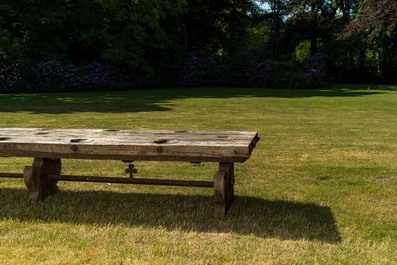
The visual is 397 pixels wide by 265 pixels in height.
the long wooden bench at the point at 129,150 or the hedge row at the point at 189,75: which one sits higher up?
the hedge row at the point at 189,75

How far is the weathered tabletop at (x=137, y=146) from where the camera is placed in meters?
3.97

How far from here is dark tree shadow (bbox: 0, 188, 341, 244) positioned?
390 cm

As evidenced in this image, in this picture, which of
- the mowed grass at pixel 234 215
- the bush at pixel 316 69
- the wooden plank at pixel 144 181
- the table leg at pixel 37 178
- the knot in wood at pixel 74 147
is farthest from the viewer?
the bush at pixel 316 69

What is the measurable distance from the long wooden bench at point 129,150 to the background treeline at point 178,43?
52.2 ft

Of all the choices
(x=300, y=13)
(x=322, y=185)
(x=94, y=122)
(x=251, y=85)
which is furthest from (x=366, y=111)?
(x=300, y=13)

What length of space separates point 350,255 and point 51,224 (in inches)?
98.5

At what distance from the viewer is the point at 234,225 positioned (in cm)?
400

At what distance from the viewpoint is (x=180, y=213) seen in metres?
4.32

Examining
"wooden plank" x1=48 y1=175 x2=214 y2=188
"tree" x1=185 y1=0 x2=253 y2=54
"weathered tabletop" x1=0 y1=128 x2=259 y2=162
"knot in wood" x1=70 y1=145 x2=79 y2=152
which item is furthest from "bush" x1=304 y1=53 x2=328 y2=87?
"knot in wood" x1=70 y1=145 x2=79 y2=152

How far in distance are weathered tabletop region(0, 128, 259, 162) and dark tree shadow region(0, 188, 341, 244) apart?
55cm

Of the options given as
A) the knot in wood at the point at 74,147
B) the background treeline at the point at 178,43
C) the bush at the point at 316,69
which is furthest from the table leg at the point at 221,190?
the bush at the point at 316,69

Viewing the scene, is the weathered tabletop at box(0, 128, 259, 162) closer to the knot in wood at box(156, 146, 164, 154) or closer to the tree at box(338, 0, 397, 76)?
the knot in wood at box(156, 146, 164, 154)

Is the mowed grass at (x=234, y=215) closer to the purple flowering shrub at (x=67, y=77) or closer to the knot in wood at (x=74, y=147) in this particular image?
the knot in wood at (x=74, y=147)

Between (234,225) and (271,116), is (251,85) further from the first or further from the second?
(234,225)
